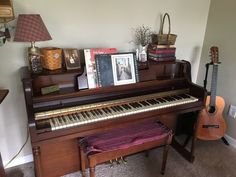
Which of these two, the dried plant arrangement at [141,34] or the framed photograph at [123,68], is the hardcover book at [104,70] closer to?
Answer: the framed photograph at [123,68]

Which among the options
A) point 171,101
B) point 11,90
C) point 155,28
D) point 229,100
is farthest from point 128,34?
point 229,100

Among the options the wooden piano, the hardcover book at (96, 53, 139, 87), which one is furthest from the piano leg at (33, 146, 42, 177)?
the hardcover book at (96, 53, 139, 87)

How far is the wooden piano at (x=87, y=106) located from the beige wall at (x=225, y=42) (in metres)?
0.60

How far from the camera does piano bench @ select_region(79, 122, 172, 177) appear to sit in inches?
56.7

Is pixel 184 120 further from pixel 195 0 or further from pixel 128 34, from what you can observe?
pixel 195 0

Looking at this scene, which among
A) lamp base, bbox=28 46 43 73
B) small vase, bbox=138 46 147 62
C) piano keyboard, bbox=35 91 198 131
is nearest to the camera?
piano keyboard, bbox=35 91 198 131

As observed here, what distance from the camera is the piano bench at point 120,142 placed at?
4.72ft

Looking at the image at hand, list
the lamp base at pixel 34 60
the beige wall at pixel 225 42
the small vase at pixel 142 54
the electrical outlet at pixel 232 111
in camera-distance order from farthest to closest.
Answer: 1. the electrical outlet at pixel 232 111
2. the beige wall at pixel 225 42
3. the small vase at pixel 142 54
4. the lamp base at pixel 34 60

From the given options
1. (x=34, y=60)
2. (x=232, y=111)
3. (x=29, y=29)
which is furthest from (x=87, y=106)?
(x=232, y=111)

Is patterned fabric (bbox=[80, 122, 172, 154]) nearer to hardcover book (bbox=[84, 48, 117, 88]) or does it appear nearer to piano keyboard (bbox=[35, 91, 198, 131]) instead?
piano keyboard (bbox=[35, 91, 198, 131])

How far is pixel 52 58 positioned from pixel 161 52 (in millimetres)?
934

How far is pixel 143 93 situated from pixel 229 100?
1.09 metres

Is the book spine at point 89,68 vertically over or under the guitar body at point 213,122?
over

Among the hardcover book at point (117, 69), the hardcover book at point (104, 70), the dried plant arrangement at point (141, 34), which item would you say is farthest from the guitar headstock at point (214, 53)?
the hardcover book at point (104, 70)
